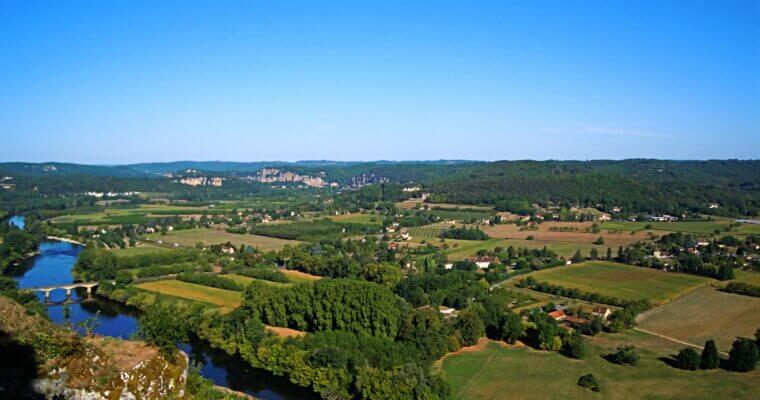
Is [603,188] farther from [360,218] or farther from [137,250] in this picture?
[137,250]

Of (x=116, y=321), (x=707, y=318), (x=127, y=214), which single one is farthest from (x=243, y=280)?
(x=127, y=214)

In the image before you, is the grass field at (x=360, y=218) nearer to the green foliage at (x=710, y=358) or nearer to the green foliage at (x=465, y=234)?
the green foliage at (x=465, y=234)

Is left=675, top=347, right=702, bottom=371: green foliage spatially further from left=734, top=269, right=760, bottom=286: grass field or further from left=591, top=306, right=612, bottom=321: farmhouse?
left=734, top=269, right=760, bottom=286: grass field

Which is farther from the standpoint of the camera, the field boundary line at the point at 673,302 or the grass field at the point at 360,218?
the grass field at the point at 360,218

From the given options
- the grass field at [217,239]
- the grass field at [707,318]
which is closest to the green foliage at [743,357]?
the grass field at [707,318]

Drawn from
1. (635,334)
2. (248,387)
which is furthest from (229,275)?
(635,334)

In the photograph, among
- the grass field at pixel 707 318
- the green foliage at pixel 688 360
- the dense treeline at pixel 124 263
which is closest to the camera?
the green foliage at pixel 688 360
